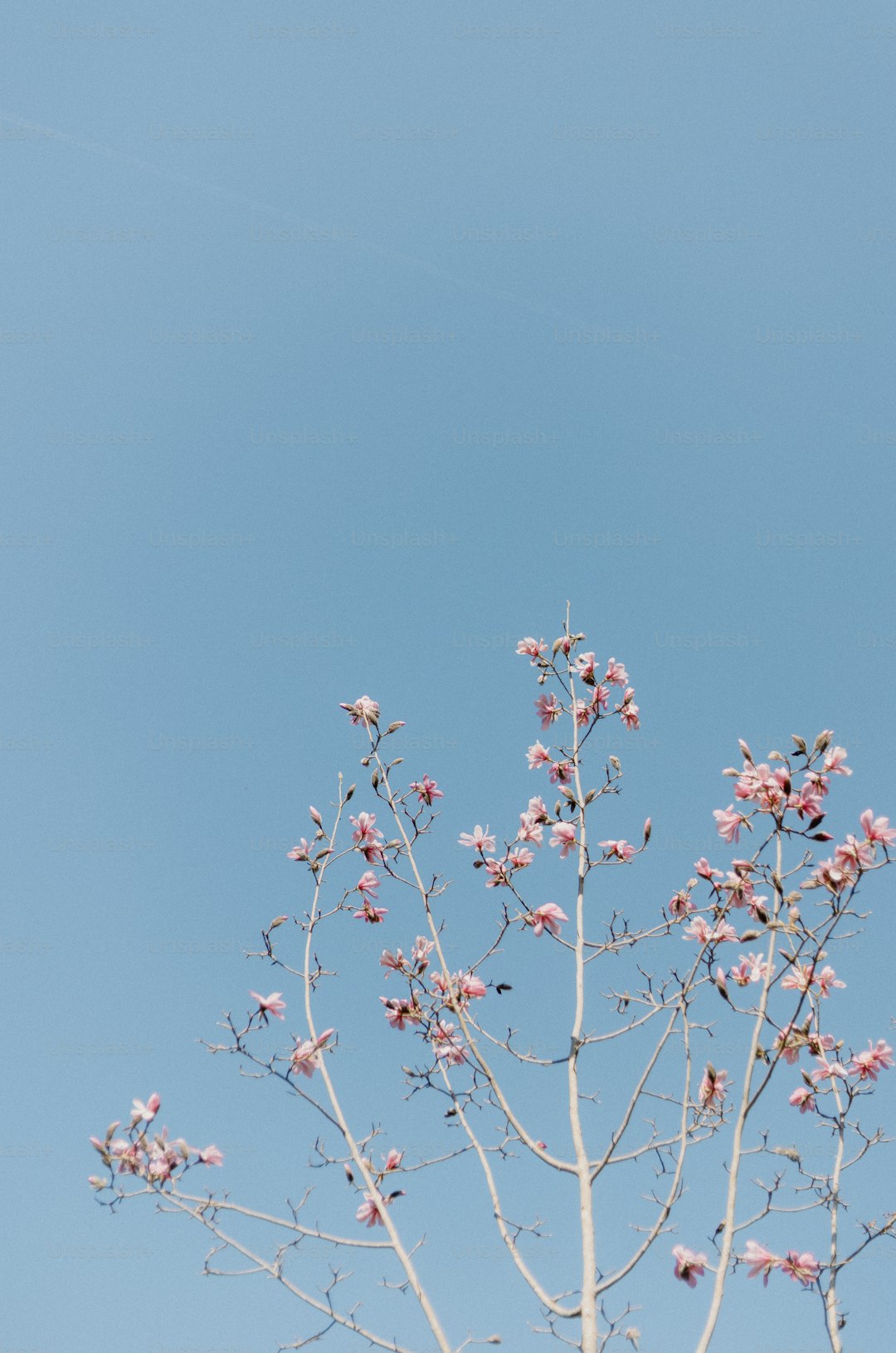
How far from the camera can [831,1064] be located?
334 cm

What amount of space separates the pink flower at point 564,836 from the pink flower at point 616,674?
0.81 m

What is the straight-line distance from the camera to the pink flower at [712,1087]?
3.23m

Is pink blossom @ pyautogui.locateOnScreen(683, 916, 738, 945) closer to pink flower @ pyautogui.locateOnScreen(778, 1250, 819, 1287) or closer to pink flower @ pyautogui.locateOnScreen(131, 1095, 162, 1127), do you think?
pink flower @ pyautogui.locateOnScreen(778, 1250, 819, 1287)

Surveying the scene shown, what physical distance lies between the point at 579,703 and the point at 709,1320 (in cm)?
254

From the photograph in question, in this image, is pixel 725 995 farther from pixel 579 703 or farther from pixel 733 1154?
pixel 579 703

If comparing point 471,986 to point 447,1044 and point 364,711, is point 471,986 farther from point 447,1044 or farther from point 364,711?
point 364,711

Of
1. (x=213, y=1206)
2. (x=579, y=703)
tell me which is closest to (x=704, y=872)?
(x=579, y=703)

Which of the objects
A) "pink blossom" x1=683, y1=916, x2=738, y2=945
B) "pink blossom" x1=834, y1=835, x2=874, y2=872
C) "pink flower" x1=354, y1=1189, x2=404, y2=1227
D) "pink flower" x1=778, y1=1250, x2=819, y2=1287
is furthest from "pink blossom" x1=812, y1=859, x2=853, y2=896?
"pink flower" x1=354, y1=1189, x2=404, y2=1227

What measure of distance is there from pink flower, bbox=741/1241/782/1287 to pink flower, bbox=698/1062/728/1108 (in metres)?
0.48

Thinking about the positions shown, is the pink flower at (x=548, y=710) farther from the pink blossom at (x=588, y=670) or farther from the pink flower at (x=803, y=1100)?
the pink flower at (x=803, y=1100)

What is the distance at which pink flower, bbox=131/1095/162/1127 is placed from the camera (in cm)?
317

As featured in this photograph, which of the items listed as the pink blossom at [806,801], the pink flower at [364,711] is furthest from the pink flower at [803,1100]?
the pink flower at [364,711]

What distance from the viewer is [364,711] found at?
4.18 m

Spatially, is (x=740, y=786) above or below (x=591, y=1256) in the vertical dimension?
above
